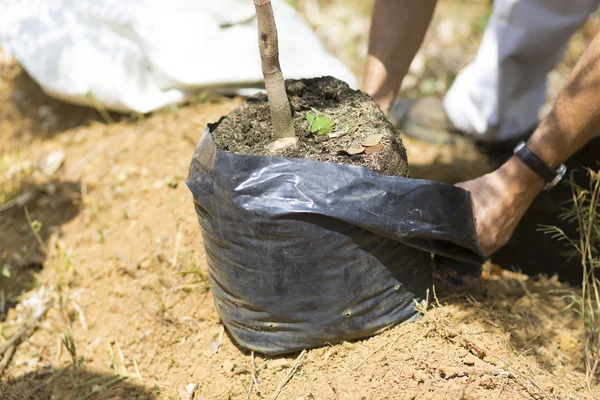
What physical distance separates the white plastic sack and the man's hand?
4.04 feet

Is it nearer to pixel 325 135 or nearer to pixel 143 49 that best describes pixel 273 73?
pixel 325 135

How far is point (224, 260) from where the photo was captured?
5.47 feet

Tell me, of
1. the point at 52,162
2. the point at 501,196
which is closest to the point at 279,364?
the point at 501,196

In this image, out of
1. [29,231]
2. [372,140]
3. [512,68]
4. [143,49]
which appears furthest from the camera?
[143,49]

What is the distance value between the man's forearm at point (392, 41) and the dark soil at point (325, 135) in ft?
0.97

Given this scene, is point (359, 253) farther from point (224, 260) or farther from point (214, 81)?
point (214, 81)

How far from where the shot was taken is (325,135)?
1.72 m

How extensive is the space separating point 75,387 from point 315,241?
3.17ft

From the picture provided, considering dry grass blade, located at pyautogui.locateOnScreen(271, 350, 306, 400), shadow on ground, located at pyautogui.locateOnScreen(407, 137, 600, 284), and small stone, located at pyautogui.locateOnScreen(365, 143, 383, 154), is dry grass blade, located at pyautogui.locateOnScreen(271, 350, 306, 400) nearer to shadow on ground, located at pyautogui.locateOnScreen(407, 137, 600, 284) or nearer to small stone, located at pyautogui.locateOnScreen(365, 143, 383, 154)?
small stone, located at pyautogui.locateOnScreen(365, 143, 383, 154)

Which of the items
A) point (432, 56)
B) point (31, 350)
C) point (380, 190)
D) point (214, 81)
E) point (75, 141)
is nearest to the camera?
point (380, 190)

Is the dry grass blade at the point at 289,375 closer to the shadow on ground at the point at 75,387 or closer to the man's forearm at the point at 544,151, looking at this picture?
the shadow on ground at the point at 75,387

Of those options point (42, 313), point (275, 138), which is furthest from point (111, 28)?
point (275, 138)

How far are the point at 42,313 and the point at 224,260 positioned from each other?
38.3 inches

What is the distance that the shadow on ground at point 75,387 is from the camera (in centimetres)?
188
